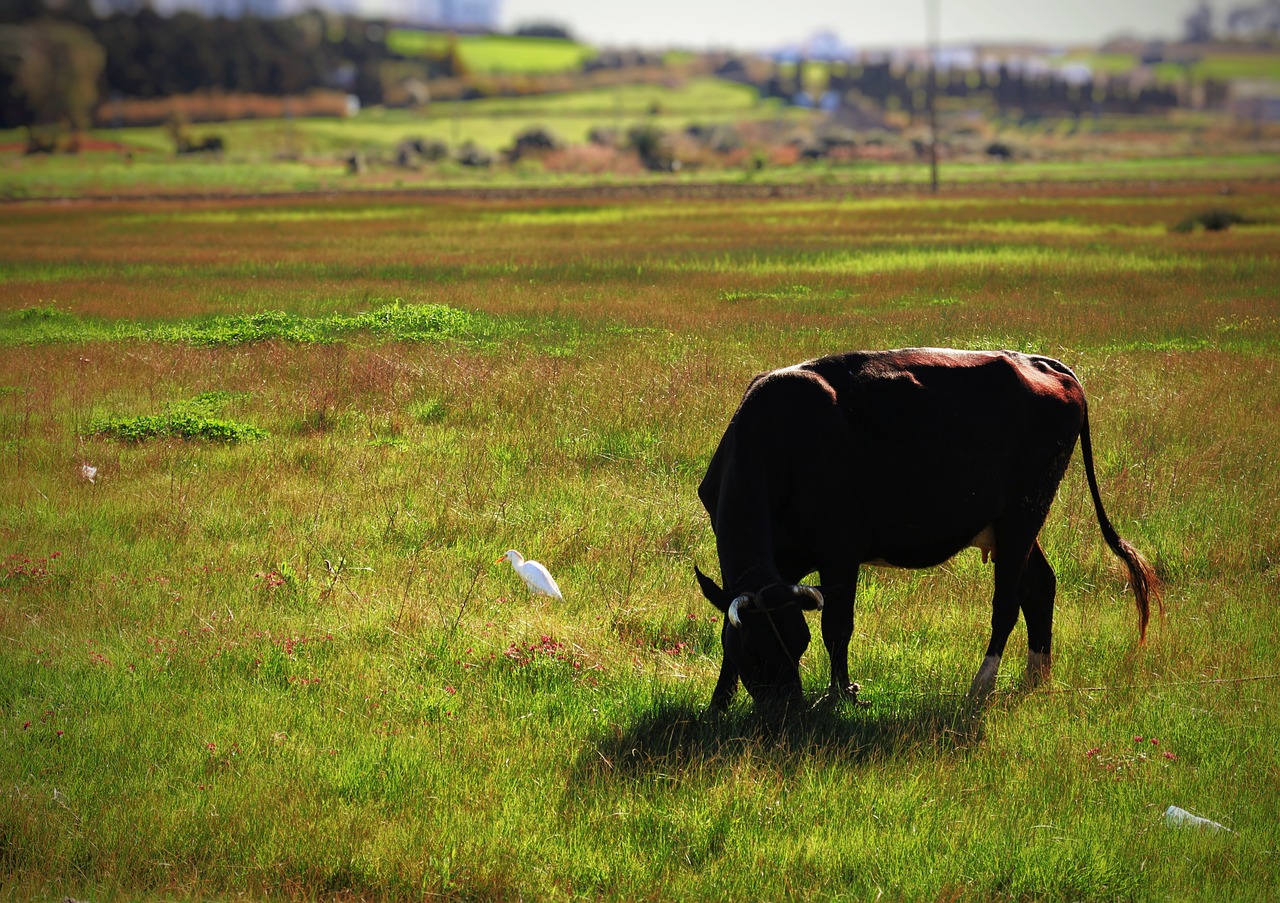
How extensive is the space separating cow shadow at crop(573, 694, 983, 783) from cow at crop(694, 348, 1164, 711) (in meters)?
0.17

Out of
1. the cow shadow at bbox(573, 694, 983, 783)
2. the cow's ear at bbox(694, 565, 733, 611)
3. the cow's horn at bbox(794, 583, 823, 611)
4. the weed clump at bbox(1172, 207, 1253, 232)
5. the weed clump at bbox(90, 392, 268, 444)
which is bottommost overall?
the cow shadow at bbox(573, 694, 983, 783)

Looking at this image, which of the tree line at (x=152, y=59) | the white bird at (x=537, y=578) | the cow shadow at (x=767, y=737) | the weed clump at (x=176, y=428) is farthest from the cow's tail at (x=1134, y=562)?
the tree line at (x=152, y=59)

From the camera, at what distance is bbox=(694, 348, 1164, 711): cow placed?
6.32 meters

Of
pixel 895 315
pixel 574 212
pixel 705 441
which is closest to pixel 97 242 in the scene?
pixel 574 212

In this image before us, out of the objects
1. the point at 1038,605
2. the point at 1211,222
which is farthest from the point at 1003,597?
the point at 1211,222

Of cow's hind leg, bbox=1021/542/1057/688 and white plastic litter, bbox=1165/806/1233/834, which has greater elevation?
cow's hind leg, bbox=1021/542/1057/688

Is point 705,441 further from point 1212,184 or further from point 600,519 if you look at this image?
point 1212,184

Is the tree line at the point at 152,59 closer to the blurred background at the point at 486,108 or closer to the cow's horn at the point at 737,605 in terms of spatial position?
the blurred background at the point at 486,108

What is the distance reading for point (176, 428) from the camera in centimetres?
1291

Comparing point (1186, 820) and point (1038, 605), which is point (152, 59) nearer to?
point (1038, 605)

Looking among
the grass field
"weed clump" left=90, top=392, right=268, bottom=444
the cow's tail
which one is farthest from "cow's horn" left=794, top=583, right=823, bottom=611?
"weed clump" left=90, top=392, right=268, bottom=444

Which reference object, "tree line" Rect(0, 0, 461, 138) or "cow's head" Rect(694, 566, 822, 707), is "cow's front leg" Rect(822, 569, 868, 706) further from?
"tree line" Rect(0, 0, 461, 138)

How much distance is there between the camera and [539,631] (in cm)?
789

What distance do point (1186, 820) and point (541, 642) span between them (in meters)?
3.81
